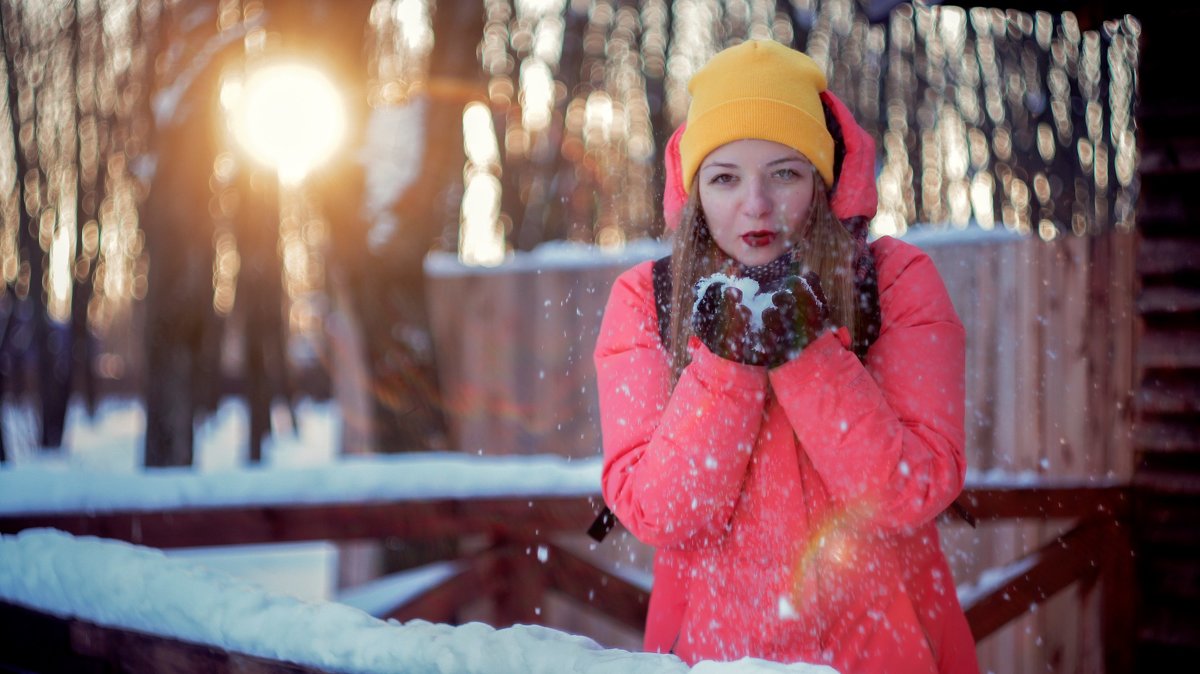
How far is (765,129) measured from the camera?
1.59 metres

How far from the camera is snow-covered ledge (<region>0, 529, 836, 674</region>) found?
4.22 feet

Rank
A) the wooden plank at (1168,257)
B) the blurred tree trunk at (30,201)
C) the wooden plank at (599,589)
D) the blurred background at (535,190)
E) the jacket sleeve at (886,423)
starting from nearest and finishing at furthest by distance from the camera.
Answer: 1. the jacket sleeve at (886,423)
2. the wooden plank at (1168,257)
3. the wooden plank at (599,589)
4. the blurred background at (535,190)
5. the blurred tree trunk at (30,201)

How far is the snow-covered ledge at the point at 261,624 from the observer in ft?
4.22

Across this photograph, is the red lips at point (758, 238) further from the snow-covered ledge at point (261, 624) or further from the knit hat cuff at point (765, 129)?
the snow-covered ledge at point (261, 624)

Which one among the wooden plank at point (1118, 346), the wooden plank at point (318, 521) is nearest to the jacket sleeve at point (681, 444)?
the wooden plank at point (318, 521)

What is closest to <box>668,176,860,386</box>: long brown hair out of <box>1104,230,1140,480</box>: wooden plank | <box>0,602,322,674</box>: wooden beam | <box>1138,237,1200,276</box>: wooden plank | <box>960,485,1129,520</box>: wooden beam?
<box>0,602,322,674</box>: wooden beam

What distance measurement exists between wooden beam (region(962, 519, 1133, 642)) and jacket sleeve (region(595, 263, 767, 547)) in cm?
177

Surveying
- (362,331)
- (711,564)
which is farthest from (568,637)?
(362,331)

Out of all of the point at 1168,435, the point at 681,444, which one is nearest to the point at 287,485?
the point at 681,444

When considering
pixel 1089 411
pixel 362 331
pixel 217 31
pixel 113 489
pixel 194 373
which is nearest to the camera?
pixel 113 489

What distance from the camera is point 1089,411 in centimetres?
413

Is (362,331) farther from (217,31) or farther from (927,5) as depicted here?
(927,5)

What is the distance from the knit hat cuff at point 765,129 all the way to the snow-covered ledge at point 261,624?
874 mm

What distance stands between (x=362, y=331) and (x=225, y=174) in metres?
9.04
